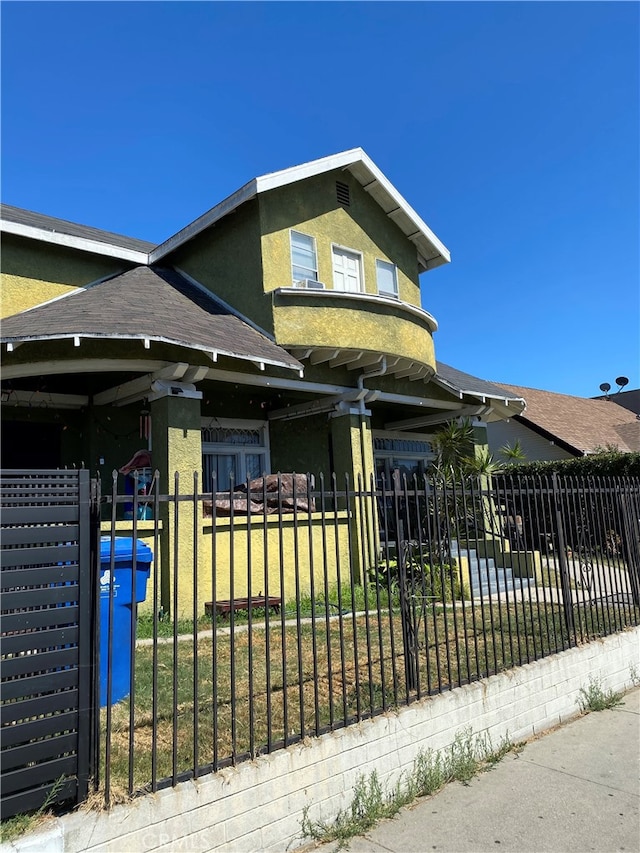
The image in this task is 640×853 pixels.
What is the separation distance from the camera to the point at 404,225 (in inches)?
531

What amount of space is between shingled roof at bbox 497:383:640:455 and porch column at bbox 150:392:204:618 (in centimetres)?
1710

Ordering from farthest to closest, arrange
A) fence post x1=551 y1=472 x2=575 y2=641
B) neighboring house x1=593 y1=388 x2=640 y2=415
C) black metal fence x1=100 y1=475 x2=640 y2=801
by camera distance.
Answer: neighboring house x1=593 y1=388 x2=640 y2=415, fence post x1=551 y1=472 x2=575 y2=641, black metal fence x1=100 y1=475 x2=640 y2=801

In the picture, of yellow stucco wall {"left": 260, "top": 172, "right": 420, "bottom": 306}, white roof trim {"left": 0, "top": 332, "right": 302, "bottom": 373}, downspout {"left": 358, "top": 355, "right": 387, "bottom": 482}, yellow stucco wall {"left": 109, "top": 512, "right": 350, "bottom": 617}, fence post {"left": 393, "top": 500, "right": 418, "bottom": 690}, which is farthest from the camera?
A: downspout {"left": 358, "top": 355, "right": 387, "bottom": 482}

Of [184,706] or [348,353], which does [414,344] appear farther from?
[184,706]

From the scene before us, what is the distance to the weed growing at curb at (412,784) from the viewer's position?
374cm

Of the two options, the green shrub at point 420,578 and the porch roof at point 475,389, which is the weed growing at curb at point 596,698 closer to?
the green shrub at point 420,578

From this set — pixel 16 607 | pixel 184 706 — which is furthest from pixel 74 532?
pixel 184 706

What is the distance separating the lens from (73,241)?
420 inches

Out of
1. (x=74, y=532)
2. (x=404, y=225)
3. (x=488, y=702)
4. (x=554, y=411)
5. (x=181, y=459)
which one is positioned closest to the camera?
(x=74, y=532)

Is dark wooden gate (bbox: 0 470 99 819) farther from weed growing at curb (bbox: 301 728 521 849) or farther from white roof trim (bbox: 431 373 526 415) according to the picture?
white roof trim (bbox: 431 373 526 415)

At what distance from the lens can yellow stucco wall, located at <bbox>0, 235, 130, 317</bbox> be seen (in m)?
10.0

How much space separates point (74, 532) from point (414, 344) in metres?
9.40

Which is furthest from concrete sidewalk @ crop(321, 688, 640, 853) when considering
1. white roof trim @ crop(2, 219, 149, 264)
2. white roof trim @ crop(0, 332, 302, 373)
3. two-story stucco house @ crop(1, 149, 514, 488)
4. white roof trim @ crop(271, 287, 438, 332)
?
white roof trim @ crop(2, 219, 149, 264)

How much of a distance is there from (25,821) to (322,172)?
1105cm
